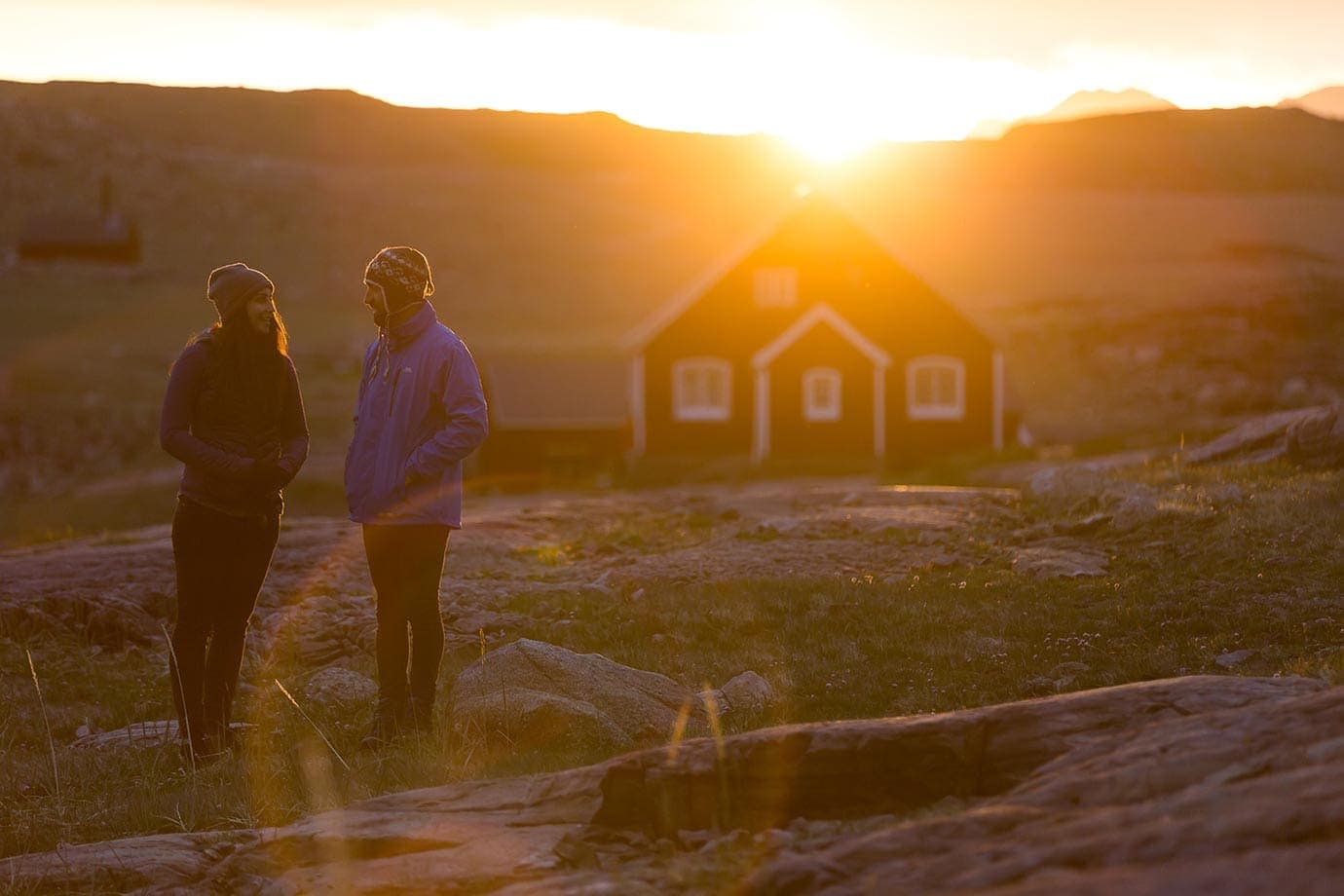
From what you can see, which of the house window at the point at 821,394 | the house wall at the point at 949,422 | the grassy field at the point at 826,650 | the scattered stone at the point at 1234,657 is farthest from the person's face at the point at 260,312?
the house wall at the point at 949,422

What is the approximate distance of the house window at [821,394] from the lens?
31406 mm

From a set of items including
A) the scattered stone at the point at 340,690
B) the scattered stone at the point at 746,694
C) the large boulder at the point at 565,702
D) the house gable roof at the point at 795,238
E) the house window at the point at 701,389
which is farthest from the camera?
the house window at the point at 701,389

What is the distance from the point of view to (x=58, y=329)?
64.0 m

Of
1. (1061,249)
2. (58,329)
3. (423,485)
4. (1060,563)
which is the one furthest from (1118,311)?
(423,485)

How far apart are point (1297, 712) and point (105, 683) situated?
7445mm

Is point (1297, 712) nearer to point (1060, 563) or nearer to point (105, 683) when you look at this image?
point (1060, 563)

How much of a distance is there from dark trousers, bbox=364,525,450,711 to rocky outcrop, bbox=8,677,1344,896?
156 cm

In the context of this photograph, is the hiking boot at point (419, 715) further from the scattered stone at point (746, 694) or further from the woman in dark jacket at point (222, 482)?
the scattered stone at point (746, 694)

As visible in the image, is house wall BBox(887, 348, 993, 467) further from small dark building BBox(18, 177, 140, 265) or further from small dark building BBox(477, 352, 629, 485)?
small dark building BBox(18, 177, 140, 265)

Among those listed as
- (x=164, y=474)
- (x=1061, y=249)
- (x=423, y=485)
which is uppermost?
(x=1061, y=249)

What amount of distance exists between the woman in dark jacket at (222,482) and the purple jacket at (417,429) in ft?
1.34

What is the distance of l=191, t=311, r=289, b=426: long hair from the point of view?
21.6ft

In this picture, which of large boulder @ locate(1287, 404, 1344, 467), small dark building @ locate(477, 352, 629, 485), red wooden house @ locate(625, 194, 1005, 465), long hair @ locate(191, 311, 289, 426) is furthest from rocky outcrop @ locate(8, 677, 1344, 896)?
small dark building @ locate(477, 352, 629, 485)

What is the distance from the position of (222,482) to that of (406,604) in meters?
0.98
